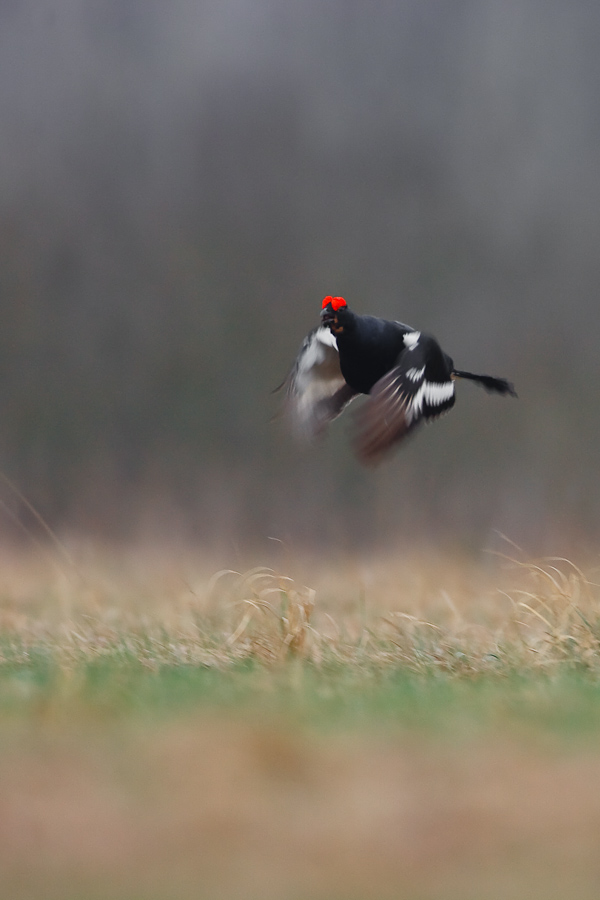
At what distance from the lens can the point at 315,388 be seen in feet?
12.7

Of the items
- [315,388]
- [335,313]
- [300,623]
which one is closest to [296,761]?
[300,623]

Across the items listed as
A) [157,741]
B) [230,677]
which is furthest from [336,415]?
[157,741]

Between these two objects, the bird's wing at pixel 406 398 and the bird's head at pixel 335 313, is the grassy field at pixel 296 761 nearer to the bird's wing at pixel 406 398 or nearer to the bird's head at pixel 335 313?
the bird's wing at pixel 406 398

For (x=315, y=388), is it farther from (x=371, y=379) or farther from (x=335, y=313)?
(x=335, y=313)

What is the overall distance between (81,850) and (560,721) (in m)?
0.98

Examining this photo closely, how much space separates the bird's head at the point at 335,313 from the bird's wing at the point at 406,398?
0.25m

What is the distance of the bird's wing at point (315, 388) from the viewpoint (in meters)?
3.79

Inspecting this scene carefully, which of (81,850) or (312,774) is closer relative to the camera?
(81,850)

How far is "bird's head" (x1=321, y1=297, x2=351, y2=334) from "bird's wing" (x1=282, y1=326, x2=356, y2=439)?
28 cm

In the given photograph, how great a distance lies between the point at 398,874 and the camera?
113 cm

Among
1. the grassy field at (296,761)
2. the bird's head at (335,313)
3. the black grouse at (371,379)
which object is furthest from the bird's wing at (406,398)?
the grassy field at (296,761)

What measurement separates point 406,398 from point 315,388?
27.1 inches

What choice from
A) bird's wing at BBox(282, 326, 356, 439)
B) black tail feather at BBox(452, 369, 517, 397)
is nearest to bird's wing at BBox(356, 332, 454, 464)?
black tail feather at BBox(452, 369, 517, 397)

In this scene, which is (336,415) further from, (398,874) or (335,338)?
(398,874)
